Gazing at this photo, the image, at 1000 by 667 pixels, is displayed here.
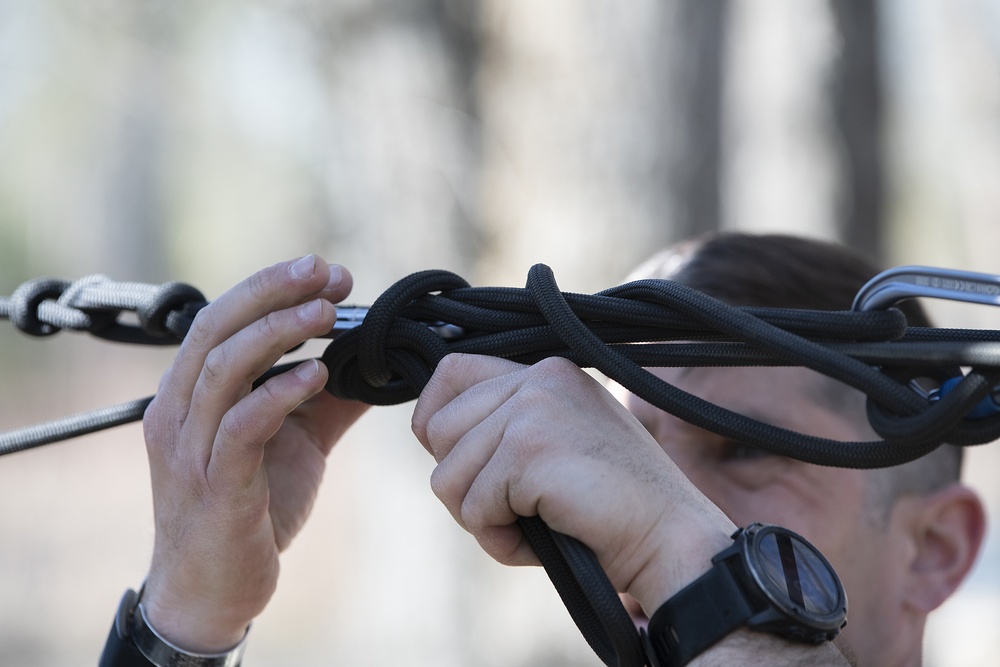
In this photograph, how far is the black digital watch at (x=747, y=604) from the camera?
2.60ft

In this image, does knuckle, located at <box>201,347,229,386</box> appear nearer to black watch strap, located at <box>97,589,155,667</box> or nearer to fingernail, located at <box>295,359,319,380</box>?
fingernail, located at <box>295,359,319,380</box>

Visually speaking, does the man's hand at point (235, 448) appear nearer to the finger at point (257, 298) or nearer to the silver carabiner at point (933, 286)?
the finger at point (257, 298)

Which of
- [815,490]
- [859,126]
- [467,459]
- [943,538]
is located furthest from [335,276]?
[859,126]

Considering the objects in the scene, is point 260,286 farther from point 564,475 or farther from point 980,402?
point 980,402

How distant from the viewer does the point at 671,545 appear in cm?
83

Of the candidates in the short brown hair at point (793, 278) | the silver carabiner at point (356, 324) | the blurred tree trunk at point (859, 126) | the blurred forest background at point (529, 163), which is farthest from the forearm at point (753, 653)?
the blurred tree trunk at point (859, 126)

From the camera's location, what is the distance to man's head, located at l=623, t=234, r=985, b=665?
1291 mm

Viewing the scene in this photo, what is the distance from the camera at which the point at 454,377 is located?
2.89 ft

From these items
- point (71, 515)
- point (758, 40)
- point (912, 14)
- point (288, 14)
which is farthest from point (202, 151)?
point (758, 40)

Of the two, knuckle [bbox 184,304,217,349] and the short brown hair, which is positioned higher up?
knuckle [bbox 184,304,217,349]

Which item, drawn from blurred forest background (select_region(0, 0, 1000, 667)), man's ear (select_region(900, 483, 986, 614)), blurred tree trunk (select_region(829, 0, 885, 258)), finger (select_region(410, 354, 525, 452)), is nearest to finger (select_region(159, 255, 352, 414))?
finger (select_region(410, 354, 525, 452))

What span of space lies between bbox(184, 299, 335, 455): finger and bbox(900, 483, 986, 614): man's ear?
1015 mm

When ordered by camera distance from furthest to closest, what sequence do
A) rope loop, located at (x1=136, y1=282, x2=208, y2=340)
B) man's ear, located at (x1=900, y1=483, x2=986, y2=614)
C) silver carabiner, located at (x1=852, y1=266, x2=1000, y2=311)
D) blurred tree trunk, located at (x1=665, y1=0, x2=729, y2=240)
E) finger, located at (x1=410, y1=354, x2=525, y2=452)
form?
blurred tree trunk, located at (x1=665, y1=0, x2=729, y2=240) → man's ear, located at (x1=900, y1=483, x2=986, y2=614) → rope loop, located at (x1=136, y1=282, x2=208, y2=340) → finger, located at (x1=410, y1=354, x2=525, y2=452) → silver carabiner, located at (x1=852, y1=266, x2=1000, y2=311)

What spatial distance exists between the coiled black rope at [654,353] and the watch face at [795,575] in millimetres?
86
